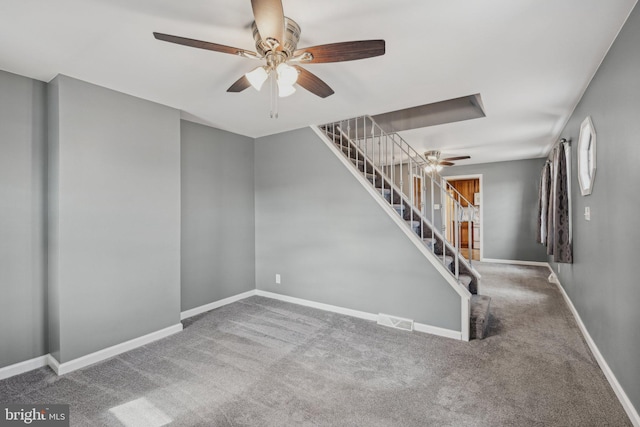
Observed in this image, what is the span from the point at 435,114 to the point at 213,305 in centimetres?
384

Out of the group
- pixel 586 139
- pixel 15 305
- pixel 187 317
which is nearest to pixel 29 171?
pixel 15 305

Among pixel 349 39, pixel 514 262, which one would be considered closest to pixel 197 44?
pixel 349 39

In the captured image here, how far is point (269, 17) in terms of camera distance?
1387 millimetres

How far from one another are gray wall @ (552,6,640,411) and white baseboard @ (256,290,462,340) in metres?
1.16

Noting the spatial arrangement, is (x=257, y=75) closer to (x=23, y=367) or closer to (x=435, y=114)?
(x=435, y=114)

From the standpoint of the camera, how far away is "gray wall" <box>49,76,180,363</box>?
7.85 ft

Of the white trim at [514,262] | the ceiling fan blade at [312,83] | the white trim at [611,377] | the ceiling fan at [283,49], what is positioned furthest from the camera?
the white trim at [514,262]

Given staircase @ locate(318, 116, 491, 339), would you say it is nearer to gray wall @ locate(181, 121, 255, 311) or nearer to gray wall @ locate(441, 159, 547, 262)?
gray wall @ locate(181, 121, 255, 311)

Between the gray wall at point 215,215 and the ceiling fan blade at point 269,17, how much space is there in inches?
97.1

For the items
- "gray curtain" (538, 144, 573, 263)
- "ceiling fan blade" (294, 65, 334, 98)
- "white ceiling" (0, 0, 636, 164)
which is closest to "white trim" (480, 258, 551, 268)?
"gray curtain" (538, 144, 573, 263)

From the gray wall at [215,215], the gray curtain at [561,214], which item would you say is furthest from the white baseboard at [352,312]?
the gray curtain at [561,214]

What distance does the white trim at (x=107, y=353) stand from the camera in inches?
93.1

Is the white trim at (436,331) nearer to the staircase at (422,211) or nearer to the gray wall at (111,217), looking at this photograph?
the staircase at (422,211)

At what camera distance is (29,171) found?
95.6 inches
